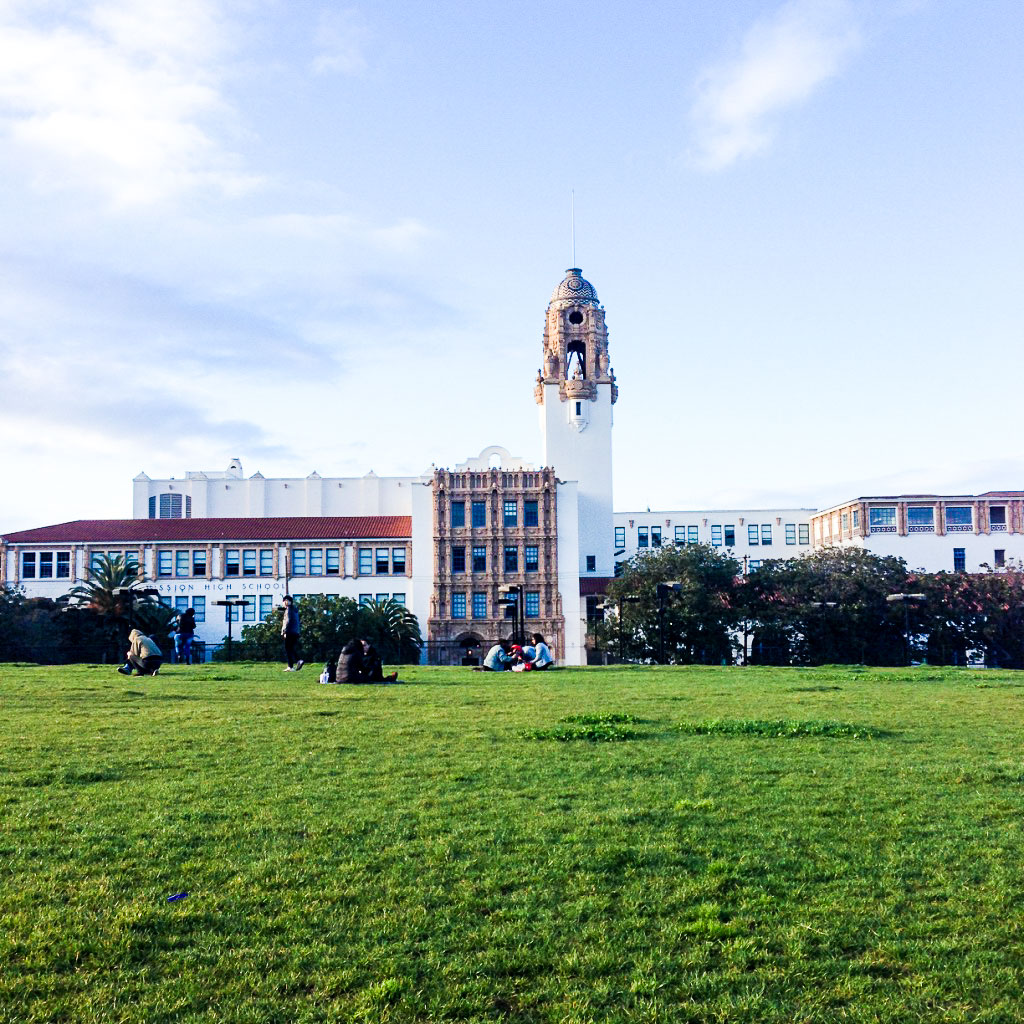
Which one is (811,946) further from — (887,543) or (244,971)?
(887,543)

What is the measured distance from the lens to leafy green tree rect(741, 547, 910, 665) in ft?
211

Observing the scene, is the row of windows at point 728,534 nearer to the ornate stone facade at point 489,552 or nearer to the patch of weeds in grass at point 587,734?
the ornate stone facade at point 489,552

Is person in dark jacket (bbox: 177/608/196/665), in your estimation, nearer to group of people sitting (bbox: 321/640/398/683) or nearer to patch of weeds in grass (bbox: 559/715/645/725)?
group of people sitting (bbox: 321/640/398/683)

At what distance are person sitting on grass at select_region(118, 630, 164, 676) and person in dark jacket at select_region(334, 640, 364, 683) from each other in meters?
4.70

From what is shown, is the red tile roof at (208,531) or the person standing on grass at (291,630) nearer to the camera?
the person standing on grass at (291,630)

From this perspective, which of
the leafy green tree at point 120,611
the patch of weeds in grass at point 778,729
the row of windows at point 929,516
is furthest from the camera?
the row of windows at point 929,516

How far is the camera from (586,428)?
294 feet

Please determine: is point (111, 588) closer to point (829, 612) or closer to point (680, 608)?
point (680, 608)

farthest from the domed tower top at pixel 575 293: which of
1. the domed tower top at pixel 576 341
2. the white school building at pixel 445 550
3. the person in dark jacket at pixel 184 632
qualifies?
the person in dark jacket at pixel 184 632

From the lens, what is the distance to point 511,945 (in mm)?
5719

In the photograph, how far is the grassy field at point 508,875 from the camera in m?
5.16

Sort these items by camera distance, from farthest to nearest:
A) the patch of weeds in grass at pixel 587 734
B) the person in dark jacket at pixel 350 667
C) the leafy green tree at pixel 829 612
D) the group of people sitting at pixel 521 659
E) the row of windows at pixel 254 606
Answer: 1. the row of windows at pixel 254 606
2. the leafy green tree at pixel 829 612
3. the group of people sitting at pixel 521 659
4. the person in dark jacket at pixel 350 667
5. the patch of weeds in grass at pixel 587 734

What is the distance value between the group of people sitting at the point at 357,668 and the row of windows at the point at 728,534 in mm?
80315

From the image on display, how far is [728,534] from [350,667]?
83.9 metres
